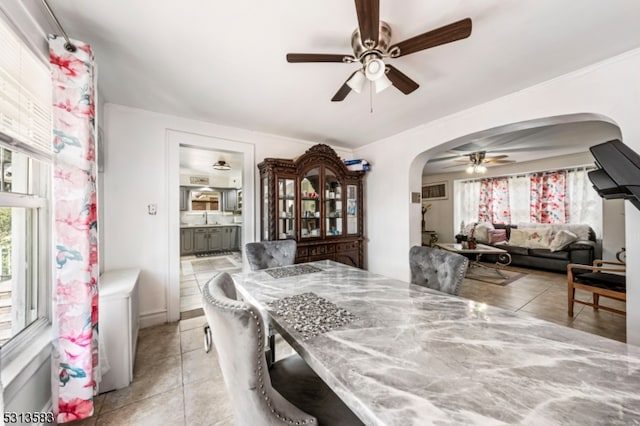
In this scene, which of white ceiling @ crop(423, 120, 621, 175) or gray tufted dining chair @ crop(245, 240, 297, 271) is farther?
white ceiling @ crop(423, 120, 621, 175)

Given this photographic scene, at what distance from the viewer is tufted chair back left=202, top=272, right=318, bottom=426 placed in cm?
68

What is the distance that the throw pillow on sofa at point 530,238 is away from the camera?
4887 millimetres

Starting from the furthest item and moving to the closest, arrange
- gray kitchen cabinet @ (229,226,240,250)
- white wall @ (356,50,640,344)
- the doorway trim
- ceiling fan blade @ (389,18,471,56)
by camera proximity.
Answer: gray kitchen cabinet @ (229,226,240,250)
the doorway trim
white wall @ (356,50,640,344)
ceiling fan blade @ (389,18,471,56)

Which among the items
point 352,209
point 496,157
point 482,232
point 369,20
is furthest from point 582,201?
point 369,20

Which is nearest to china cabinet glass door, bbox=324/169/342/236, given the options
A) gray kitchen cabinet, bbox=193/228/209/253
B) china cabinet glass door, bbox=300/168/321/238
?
china cabinet glass door, bbox=300/168/321/238

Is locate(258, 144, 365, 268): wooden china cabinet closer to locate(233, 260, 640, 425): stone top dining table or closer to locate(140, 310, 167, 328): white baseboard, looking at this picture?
locate(140, 310, 167, 328): white baseboard

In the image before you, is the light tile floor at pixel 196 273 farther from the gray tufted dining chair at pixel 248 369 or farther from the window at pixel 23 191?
the gray tufted dining chair at pixel 248 369

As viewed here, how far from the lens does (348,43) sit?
159 centimetres

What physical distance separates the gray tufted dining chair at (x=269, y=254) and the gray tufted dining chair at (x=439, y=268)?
1192mm

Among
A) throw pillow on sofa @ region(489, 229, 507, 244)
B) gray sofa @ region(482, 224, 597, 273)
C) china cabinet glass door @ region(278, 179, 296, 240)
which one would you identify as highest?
china cabinet glass door @ region(278, 179, 296, 240)

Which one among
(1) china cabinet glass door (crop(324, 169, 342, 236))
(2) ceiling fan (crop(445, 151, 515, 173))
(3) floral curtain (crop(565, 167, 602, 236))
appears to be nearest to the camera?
(1) china cabinet glass door (crop(324, 169, 342, 236))

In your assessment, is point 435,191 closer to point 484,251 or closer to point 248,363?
point 484,251

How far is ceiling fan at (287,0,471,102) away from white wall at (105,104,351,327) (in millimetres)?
2031

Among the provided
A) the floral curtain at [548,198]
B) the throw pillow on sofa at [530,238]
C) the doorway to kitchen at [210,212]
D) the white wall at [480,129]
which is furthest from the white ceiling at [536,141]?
the doorway to kitchen at [210,212]
